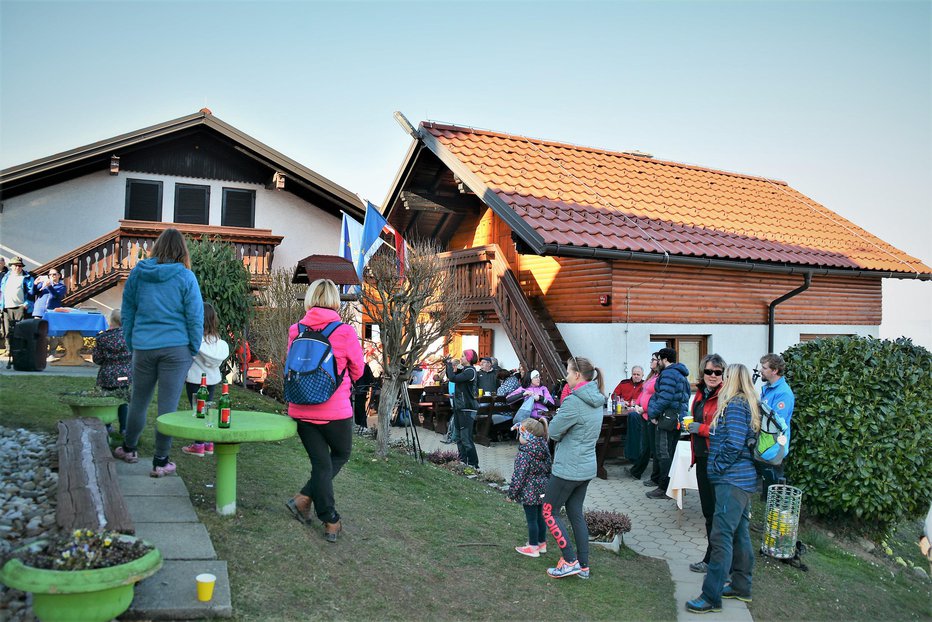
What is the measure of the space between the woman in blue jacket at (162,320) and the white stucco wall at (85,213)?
15860 millimetres

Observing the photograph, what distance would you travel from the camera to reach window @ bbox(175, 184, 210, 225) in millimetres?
20344

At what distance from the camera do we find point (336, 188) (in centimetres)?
2081

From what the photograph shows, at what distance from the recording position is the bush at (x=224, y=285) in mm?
13118

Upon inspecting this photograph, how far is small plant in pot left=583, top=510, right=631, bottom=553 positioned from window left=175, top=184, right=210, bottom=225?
1679cm

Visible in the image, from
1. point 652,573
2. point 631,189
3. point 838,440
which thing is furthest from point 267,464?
point 631,189

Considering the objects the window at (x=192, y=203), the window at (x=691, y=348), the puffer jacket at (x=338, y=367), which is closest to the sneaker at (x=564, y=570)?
the puffer jacket at (x=338, y=367)

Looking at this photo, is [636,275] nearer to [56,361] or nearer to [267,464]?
[267,464]

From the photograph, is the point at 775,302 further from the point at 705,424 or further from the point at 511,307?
the point at 705,424

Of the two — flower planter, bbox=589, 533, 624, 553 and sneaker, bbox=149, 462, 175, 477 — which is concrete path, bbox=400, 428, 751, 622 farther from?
sneaker, bbox=149, 462, 175, 477

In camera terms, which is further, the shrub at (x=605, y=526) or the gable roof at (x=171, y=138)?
the gable roof at (x=171, y=138)

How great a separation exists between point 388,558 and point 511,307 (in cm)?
939

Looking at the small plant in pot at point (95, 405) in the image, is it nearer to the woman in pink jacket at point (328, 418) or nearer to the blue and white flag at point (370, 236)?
the woman in pink jacket at point (328, 418)

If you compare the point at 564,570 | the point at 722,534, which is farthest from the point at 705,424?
the point at 564,570

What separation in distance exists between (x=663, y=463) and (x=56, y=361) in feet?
41.3
